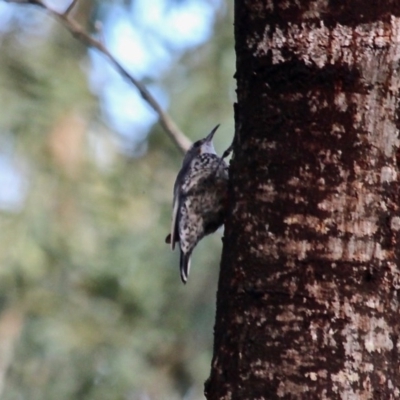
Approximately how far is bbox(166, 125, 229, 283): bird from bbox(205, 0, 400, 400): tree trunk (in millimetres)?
2022

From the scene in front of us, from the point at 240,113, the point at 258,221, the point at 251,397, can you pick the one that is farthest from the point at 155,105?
the point at 251,397

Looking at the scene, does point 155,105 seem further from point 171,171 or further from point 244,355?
point 171,171

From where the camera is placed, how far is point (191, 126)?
7.52m

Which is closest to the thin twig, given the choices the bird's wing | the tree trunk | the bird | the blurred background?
the bird

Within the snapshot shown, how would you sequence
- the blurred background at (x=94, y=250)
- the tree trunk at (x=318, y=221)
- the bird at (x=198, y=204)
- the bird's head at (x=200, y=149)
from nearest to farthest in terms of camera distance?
the tree trunk at (x=318, y=221), the bird at (x=198, y=204), the bird's head at (x=200, y=149), the blurred background at (x=94, y=250)

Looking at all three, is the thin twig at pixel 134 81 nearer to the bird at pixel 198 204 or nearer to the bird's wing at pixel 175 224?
the bird at pixel 198 204

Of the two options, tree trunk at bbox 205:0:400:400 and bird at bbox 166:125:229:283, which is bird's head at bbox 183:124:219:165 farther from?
tree trunk at bbox 205:0:400:400

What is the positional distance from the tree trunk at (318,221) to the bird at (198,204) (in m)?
2.02

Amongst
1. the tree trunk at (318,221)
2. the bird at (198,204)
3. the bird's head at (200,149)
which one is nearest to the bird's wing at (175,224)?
the bird at (198,204)

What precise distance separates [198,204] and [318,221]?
87.9 inches

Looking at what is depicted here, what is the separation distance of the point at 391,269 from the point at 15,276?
6254mm

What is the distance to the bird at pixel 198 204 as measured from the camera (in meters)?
4.04

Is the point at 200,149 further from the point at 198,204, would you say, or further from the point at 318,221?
the point at 318,221

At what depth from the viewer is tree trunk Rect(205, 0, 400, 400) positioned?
1.78m
